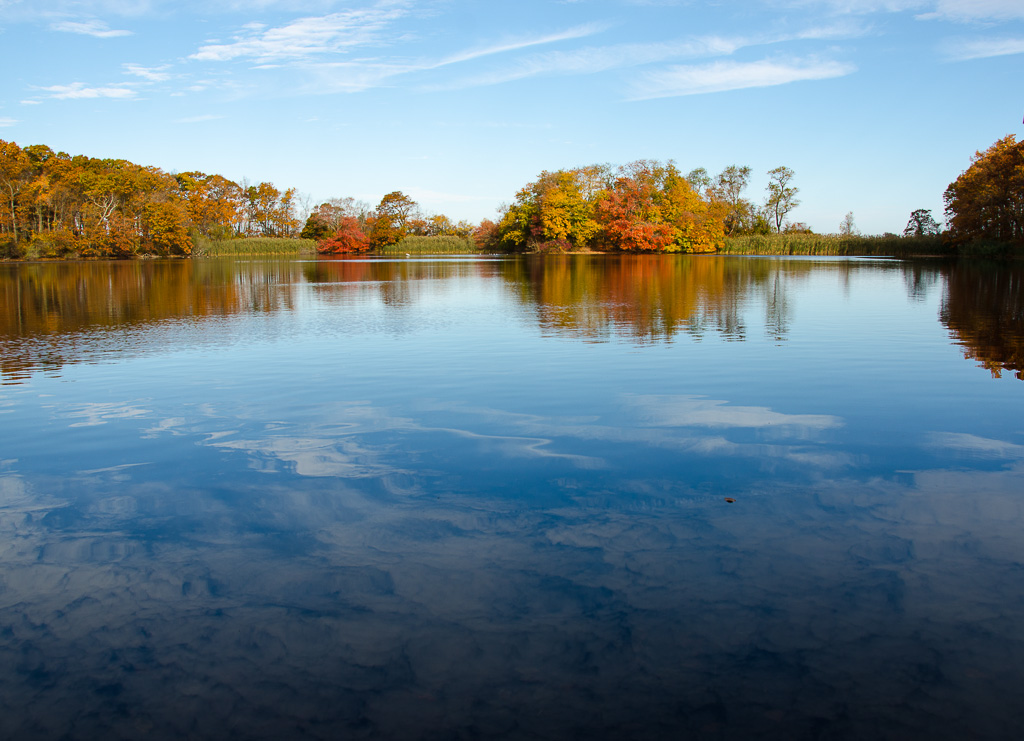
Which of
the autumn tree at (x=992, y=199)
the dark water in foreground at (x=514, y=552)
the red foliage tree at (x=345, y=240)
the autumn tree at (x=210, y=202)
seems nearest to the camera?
the dark water in foreground at (x=514, y=552)

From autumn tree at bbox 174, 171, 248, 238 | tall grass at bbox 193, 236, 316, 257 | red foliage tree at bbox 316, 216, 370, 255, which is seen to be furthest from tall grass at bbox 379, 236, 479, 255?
autumn tree at bbox 174, 171, 248, 238

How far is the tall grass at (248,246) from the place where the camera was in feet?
226

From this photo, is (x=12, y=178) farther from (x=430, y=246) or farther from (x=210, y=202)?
(x=430, y=246)

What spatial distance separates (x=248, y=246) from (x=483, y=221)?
2961 centimetres

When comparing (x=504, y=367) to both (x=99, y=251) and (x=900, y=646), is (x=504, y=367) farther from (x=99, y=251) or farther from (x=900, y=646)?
(x=99, y=251)

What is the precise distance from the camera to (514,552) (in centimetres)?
385

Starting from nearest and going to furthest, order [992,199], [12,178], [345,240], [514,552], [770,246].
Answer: [514,552] < [992,199] < [12,178] < [770,246] < [345,240]

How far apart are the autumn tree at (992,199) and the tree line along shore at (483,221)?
0.10 meters

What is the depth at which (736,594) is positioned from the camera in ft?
11.1

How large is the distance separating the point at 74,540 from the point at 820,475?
5.17m

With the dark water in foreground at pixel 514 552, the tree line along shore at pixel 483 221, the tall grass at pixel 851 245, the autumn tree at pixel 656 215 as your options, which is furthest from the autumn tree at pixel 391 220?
the dark water in foreground at pixel 514 552

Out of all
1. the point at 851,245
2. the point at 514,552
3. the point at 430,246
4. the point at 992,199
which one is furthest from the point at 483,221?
the point at 514,552

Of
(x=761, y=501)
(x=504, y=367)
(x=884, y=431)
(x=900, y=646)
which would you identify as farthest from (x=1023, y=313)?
(x=900, y=646)

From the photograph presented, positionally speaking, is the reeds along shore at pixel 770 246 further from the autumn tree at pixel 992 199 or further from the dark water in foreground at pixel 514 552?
the dark water in foreground at pixel 514 552
